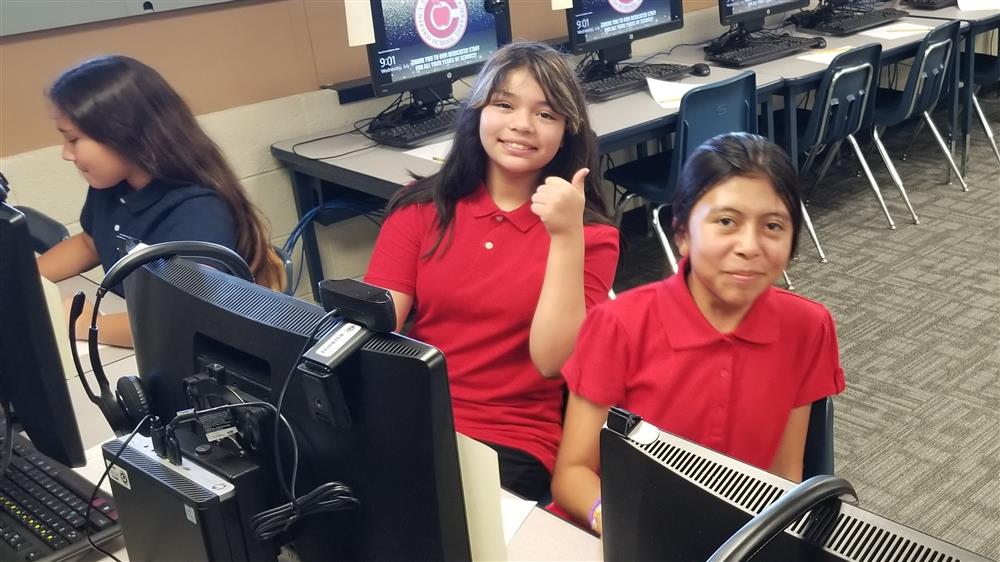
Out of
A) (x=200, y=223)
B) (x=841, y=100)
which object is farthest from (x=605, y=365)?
(x=841, y=100)

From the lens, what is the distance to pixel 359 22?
9.05ft

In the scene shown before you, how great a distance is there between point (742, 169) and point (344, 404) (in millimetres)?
731

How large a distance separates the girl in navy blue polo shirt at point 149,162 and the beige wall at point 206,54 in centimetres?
81

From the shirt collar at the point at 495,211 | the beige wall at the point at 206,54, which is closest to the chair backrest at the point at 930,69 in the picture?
the beige wall at the point at 206,54

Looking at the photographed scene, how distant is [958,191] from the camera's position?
164 inches

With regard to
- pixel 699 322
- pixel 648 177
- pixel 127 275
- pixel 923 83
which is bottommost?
pixel 648 177

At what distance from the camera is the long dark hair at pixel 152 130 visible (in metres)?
1.73

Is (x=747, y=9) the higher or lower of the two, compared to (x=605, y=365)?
higher

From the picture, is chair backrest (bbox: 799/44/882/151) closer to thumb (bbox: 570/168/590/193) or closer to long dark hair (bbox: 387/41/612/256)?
long dark hair (bbox: 387/41/612/256)

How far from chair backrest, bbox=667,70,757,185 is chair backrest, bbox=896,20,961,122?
108cm

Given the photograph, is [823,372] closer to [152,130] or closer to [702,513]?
[702,513]

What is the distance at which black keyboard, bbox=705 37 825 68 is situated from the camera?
3660 mm

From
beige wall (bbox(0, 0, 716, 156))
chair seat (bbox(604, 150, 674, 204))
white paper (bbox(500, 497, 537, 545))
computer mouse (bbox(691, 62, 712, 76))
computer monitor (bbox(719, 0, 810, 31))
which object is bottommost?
chair seat (bbox(604, 150, 674, 204))

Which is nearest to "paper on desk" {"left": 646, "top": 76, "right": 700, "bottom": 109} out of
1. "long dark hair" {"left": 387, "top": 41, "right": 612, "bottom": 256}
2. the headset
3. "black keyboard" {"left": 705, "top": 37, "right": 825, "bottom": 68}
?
"black keyboard" {"left": 705, "top": 37, "right": 825, "bottom": 68}
